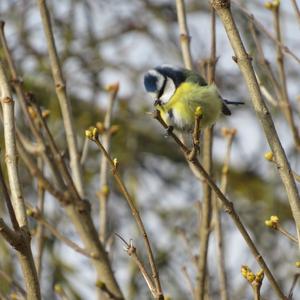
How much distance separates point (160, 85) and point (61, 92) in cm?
34

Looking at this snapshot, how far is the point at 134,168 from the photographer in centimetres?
443

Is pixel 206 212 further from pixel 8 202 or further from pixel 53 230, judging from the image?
pixel 8 202

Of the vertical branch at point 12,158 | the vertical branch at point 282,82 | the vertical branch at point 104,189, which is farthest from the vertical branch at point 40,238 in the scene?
the vertical branch at point 282,82

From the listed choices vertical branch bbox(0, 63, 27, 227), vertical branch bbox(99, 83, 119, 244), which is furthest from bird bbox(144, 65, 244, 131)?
vertical branch bbox(0, 63, 27, 227)

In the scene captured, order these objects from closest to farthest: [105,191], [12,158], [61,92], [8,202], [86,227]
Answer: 1. [8,202]
2. [12,158]
3. [86,227]
4. [61,92]
5. [105,191]

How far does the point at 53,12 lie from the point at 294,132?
2701 millimetres

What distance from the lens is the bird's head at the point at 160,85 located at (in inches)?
83.9

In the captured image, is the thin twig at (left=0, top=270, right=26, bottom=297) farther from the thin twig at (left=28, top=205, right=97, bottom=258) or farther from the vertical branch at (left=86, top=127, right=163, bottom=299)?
the vertical branch at (left=86, top=127, right=163, bottom=299)

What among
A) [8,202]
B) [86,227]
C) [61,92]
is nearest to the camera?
[8,202]

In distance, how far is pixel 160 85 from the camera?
215 centimetres

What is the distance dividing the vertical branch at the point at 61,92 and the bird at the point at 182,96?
27 centimetres

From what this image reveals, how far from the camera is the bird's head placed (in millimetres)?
2131

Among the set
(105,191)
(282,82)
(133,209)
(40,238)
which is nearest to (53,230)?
(40,238)

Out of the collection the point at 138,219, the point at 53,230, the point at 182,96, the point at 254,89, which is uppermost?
the point at 182,96
